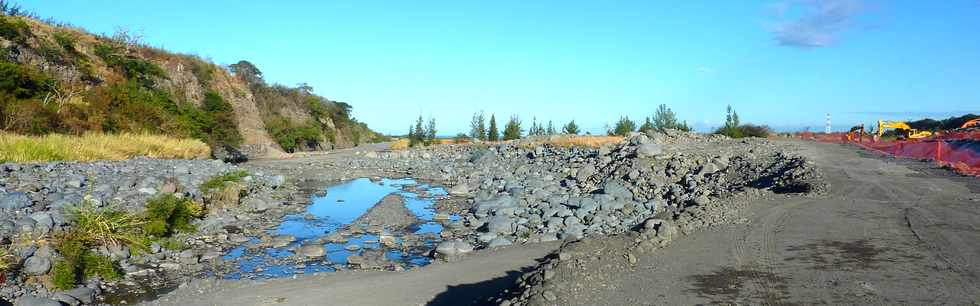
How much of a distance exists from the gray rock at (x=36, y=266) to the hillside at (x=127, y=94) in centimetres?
1459

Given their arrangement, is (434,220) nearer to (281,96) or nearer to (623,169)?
(623,169)

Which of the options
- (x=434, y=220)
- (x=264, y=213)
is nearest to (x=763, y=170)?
(x=434, y=220)

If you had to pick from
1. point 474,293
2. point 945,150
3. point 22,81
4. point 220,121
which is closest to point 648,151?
point 945,150

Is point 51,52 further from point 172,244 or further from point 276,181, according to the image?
point 172,244

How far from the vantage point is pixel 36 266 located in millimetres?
7707

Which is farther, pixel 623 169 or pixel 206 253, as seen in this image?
pixel 623 169

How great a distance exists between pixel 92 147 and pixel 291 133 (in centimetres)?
2494

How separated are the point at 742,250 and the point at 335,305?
5.45 m

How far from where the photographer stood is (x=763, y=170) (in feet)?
60.2

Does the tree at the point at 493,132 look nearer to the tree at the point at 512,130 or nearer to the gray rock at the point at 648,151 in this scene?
the tree at the point at 512,130

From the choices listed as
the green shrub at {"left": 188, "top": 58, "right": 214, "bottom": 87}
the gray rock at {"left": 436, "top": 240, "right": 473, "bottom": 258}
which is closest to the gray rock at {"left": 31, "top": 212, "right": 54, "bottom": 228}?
the gray rock at {"left": 436, "top": 240, "right": 473, "bottom": 258}

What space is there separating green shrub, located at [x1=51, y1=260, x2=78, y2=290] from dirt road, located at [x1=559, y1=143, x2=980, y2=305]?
21.3ft

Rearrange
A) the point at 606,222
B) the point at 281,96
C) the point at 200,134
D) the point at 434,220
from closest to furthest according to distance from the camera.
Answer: the point at 606,222 < the point at 434,220 < the point at 200,134 < the point at 281,96

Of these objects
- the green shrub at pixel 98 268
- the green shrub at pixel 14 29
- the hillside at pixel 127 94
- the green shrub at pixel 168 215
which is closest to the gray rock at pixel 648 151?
the green shrub at pixel 168 215
